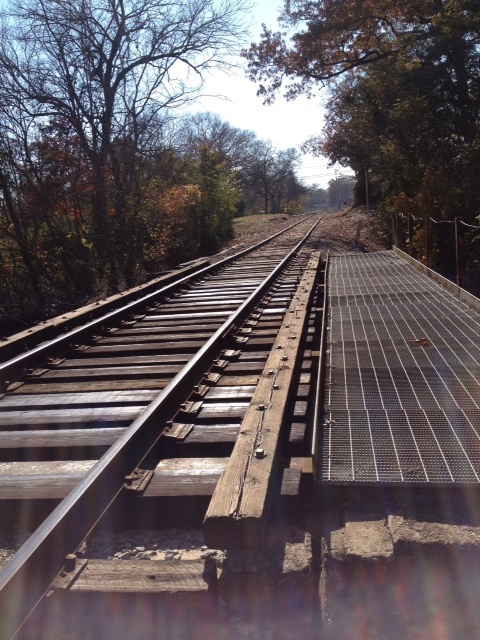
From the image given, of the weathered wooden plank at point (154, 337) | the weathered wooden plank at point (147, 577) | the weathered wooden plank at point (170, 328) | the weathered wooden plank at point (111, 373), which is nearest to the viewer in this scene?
the weathered wooden plank at point (147, 577)

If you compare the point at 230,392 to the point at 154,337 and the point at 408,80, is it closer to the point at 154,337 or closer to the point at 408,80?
the point at 154,337

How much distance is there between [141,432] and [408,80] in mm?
19771

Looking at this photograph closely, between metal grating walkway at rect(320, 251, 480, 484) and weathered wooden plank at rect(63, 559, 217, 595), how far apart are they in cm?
97

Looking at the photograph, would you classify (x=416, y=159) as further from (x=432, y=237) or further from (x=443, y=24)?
(x=432, y=237)

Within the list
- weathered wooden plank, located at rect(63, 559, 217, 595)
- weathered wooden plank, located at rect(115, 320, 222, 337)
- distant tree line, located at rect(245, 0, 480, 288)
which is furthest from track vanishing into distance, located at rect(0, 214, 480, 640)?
distant tree line, located at rect(245, 0, 480, 288)

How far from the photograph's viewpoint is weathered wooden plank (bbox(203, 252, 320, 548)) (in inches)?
104

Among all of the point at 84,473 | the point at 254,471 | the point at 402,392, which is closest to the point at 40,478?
the point at 84,473

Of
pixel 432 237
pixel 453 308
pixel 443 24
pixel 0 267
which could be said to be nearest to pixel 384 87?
pixel 443 24

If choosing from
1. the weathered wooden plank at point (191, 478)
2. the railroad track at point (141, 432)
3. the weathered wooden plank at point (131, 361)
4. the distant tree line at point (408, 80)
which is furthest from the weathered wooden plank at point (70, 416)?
the distant tree line at point (408, 80)

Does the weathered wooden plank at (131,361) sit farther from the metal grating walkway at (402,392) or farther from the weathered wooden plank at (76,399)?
the metal grating walkway at (402,392)

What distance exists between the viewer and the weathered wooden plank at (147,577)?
252 centimetres

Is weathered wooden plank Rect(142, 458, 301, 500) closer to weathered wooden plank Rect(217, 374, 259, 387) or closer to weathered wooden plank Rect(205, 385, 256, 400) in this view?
A: weathered wooden plank Rect(205, 385, 256, 400)

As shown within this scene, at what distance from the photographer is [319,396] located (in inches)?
175

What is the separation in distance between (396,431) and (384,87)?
20.1 metres
